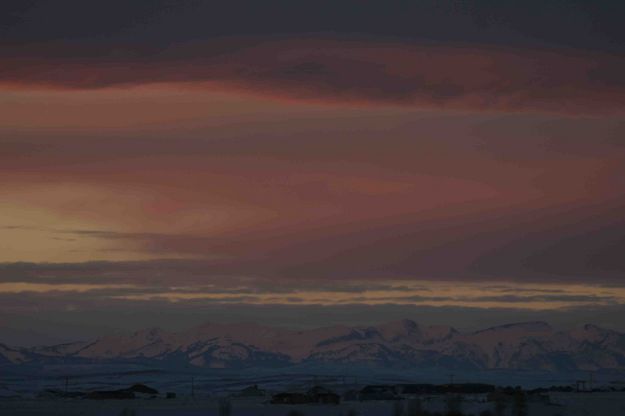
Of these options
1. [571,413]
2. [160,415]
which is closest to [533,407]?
[571,413]

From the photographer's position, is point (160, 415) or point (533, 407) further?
point (533, 407)

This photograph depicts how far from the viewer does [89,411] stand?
183 m

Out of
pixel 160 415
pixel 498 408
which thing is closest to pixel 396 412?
pixel 498 408

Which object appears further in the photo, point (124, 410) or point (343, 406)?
point (343, 406)

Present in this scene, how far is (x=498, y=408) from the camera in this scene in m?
178

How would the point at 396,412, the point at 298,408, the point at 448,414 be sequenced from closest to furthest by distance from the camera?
the point at 448,414
the point at 396,412
the point at 298,408

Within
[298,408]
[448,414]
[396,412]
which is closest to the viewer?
[448,414]

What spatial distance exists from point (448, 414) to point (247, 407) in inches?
1904

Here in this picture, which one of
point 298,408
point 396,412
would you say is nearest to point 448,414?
point 396,412

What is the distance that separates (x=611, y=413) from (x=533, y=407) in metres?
9.92

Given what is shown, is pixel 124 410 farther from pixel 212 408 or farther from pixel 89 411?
pixel 212 408

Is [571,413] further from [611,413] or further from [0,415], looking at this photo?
[0,415]

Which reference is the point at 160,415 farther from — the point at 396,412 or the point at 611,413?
the point at 611,413

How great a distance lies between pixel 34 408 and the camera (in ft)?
627
